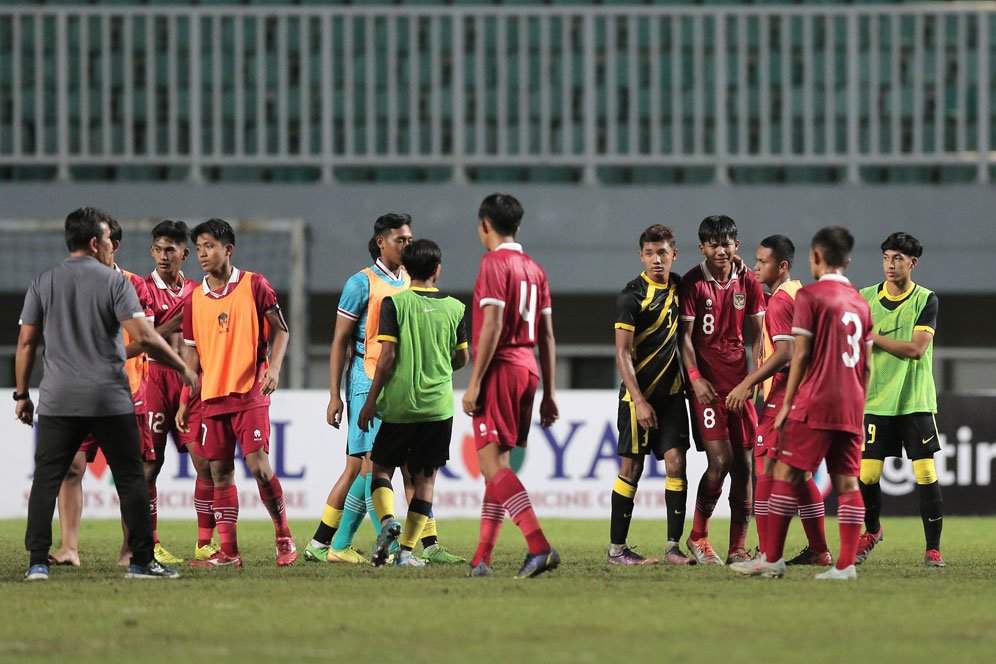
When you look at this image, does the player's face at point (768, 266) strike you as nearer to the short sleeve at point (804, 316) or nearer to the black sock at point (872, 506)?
the short sleeve at point (804, 316)

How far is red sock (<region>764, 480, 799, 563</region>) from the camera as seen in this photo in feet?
23.5

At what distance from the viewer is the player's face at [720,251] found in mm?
8289

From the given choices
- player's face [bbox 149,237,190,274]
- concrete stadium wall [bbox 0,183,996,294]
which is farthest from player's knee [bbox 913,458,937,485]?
concrete stadium wall [bbox 0,183,996,294]

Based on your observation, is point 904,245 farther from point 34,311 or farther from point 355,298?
point 34,311

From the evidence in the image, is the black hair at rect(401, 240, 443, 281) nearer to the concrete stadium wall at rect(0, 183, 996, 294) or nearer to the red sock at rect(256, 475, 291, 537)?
the red sock at rect(256, 475, 291, 537)

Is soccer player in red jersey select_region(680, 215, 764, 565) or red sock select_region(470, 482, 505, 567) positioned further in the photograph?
soccer player in red jersey select_region(680, 215, 764, 565)

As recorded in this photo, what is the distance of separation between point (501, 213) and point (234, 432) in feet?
6.56

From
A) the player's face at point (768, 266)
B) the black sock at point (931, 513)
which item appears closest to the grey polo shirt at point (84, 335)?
the player's face at point (768, 266)

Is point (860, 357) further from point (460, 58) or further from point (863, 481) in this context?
point (460, 58)

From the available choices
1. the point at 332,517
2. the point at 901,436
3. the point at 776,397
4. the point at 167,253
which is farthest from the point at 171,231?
the point at 901,436

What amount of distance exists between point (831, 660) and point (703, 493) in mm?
3528

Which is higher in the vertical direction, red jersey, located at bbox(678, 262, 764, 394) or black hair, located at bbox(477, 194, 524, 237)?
black hair, located at bbox(477, 194, 524, 237)

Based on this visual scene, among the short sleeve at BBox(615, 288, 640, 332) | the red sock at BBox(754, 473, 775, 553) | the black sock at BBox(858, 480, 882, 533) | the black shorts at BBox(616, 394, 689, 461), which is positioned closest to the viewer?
the red sock at BBox(754, 473, 775, 553)

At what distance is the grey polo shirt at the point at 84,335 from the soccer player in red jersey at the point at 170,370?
119 cm
